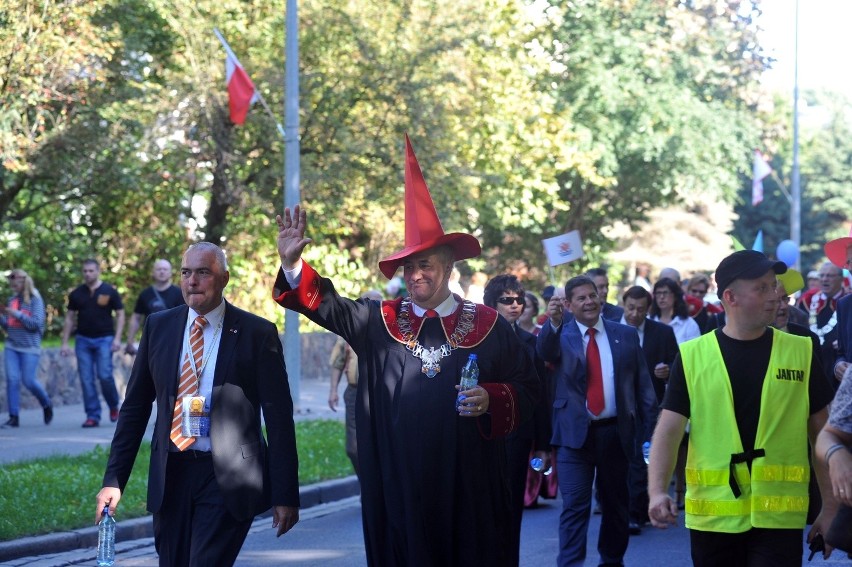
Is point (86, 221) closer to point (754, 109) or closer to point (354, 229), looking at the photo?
point (354, 229)

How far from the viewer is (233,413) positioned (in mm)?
5789

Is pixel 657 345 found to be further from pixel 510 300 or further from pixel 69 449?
pixel 69 449

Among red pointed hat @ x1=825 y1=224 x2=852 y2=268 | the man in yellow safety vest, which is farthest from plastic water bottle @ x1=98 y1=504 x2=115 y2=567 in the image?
red pointed hat @ x1=825 y1=224 x2=852 y2=268

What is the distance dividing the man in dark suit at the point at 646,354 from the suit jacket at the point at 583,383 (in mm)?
1157

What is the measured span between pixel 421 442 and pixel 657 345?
5.74 metres

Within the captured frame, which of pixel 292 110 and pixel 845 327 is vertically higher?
pixel 292 110

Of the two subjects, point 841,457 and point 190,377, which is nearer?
point 841,457

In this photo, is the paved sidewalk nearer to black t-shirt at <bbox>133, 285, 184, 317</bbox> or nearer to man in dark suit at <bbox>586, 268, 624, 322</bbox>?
black t-shirt at <bbox>133, 285, 184, 317</bbox>

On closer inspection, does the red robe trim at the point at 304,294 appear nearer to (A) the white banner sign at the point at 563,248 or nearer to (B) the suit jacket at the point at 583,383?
(B) the suit jacket at the point at 583,383

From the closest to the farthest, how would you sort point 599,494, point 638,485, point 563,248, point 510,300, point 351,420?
point 599,494, point 510,300, point 638,485, point 351,420, point 563,248

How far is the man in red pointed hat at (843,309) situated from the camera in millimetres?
8273

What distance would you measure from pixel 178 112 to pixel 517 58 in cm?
1278

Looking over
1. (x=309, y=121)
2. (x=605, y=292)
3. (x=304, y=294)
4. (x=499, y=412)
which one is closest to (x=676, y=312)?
(x=605, y=292)

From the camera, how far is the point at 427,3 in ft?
83.4
